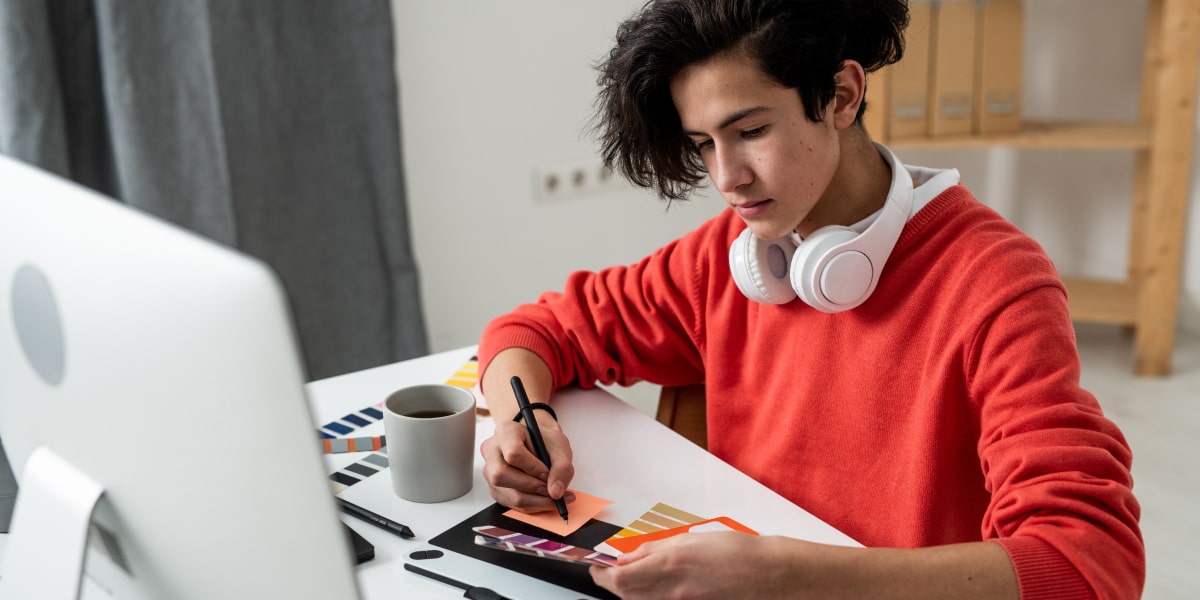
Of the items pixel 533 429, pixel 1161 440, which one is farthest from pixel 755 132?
pixel 1161 440

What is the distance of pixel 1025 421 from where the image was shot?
0.87 m

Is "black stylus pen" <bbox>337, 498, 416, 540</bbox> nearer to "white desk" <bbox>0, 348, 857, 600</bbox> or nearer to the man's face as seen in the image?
"white desk" <bbox>0, 348, 857, 600</bbox>

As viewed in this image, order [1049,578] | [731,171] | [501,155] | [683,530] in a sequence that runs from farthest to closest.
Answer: [501,155]
[731,171]
[683,530]
[1049,578]

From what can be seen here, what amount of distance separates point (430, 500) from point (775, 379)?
0.44 meters

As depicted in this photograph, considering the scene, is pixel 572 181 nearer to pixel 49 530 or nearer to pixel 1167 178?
pixel 1167 178

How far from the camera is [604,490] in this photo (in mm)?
1054

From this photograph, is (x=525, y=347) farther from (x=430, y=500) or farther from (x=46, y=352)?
(x=46, y=352)

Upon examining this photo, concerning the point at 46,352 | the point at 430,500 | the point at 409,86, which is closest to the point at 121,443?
the point at 46,352

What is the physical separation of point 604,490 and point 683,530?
0.39 feet

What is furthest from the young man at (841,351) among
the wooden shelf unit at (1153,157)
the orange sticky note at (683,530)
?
the wooden shelf unit at (1153,157)

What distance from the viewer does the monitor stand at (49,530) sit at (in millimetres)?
662

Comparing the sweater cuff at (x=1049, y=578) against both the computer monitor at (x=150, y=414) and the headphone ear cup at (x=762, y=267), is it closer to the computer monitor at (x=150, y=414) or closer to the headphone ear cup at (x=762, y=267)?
the headphone ear cup at (x=762, y=267)

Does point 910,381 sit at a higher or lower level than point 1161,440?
higher

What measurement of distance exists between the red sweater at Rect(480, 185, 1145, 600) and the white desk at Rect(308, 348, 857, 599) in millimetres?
125
